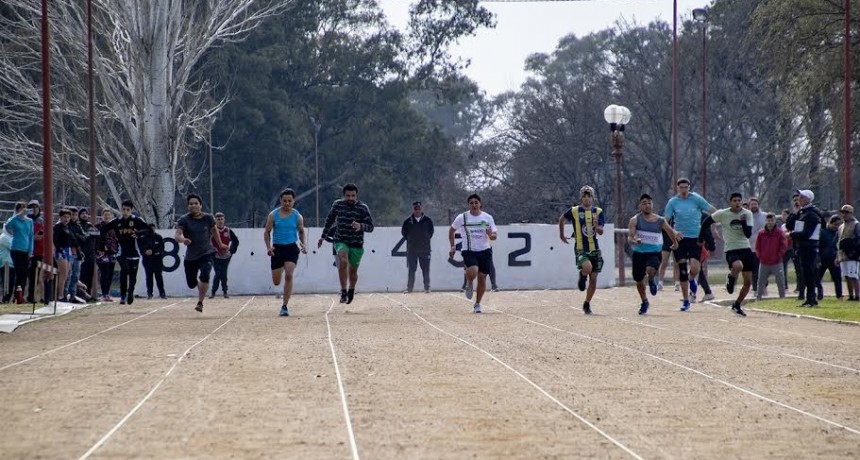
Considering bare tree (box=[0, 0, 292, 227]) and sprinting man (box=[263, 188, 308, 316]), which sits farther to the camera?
bare tree (box=[0, 0, 292, 227])

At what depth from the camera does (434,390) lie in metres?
11.3

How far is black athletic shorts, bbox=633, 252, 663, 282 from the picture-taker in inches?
831

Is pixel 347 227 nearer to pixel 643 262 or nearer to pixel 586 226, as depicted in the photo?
pixel 586 226

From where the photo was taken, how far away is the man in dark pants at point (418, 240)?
102 ft

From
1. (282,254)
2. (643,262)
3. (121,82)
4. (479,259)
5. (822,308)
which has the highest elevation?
(121,82)

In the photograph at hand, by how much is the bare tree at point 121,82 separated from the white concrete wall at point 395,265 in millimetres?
11222

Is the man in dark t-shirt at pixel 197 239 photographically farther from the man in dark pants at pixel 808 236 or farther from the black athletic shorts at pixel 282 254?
the man in dark pants at pixel 808 236

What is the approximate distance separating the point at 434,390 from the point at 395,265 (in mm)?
22410

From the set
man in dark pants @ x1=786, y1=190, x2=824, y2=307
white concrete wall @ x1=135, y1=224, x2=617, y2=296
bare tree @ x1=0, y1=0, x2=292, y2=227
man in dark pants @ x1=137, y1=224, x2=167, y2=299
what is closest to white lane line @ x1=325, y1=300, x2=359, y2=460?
man in dark pants @ x1=786, y1=190, x2=824, y2=307

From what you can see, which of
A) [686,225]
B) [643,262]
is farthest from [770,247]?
[643,262]

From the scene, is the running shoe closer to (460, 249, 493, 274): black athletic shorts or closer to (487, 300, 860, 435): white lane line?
(460, 249, 493, 274): black athletic shorts

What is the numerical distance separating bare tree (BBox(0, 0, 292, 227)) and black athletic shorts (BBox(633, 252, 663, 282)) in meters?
25.0

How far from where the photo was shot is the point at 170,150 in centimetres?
4500

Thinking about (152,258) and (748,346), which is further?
(152,258)
